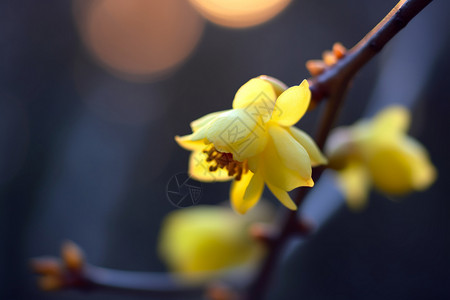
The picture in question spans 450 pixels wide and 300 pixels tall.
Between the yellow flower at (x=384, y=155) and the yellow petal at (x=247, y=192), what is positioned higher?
the yellow petal at (x=247, y=192)

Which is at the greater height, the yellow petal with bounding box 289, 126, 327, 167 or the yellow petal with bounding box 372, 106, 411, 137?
the yellow petal with bounding box 289, 126, 327, 167

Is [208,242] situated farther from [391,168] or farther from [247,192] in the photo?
[247,192]

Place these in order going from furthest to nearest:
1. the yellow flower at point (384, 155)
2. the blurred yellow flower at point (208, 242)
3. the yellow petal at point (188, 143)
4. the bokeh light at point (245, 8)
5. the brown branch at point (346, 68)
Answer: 1. the bokeh light at point (245, 8)
2. the blurred yellow flower at point (208, 242)
3. the yellow flower at point (384, 155)
4. the yellow petal at point (188, 143)
5. the brown branch at point (346, 68)

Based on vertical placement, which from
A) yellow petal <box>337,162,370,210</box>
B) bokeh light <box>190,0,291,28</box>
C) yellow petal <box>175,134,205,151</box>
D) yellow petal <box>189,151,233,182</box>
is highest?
bokeh light <box>190,0,291,28</box>

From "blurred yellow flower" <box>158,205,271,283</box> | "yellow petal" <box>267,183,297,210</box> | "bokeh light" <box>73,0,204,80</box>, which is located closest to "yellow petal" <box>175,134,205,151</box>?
"yellow petal" <box>267,183,297,210</box>

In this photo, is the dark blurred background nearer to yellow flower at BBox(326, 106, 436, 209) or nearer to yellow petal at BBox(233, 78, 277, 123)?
yellow flower at BBox(326, 106, 436, 209)

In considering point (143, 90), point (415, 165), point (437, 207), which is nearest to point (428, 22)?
point (415, 165)

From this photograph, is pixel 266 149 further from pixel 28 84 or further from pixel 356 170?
pixel 28 84

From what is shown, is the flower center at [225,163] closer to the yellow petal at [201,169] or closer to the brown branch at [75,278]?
the yellow petal at [201,169]

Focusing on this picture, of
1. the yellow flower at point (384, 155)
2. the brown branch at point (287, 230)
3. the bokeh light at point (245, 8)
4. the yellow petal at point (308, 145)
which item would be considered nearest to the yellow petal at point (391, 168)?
the yellow flower at point (384, 155)

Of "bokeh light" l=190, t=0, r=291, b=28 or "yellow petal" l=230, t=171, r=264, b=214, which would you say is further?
"bokeh light" l=190, t=0, r=291, b=28
